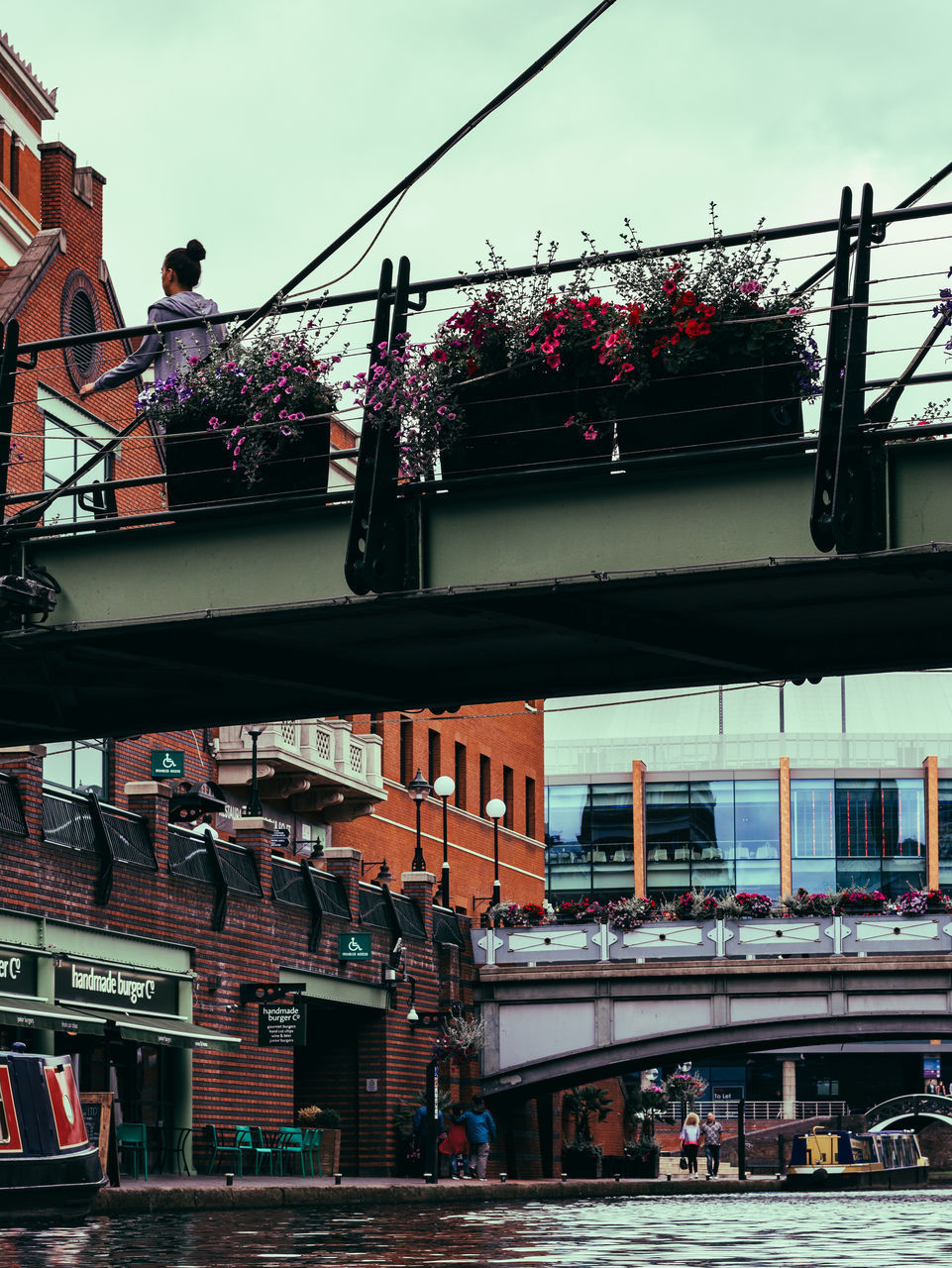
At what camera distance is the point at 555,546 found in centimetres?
1314

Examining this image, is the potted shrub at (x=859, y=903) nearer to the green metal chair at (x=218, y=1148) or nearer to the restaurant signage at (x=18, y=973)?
the green metal chair at (x=218, y=1148)

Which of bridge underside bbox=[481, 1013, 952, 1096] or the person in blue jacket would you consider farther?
bridge underside bbox=[481, 1013, 952, 1096]

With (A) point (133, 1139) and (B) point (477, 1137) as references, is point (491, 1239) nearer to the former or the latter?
(A) point (133, 1139)

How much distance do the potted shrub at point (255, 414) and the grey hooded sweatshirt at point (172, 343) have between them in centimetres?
22

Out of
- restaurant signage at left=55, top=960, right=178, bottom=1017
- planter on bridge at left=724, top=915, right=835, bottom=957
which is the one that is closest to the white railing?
planter on bridge at left=724, top=915, right=835, bottom=957

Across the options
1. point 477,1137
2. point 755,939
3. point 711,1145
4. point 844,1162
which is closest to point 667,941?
point 755,939

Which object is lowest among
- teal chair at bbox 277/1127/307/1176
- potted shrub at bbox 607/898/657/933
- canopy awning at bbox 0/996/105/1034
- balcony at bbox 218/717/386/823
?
teal chair at bbox 277/1127/307/1176

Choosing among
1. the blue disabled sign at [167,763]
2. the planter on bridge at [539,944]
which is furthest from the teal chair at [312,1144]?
the planter on bridge at [539,944]

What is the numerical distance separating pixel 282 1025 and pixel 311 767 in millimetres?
9114

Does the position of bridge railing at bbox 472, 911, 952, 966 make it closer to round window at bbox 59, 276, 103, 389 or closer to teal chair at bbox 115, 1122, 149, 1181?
round window at bbox 59, 276, 103, 389

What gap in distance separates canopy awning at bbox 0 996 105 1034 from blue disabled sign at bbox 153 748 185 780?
21.1ft

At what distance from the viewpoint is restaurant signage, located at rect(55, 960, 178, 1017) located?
31172 mm

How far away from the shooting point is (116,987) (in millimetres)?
32469

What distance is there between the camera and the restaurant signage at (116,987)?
102ft
